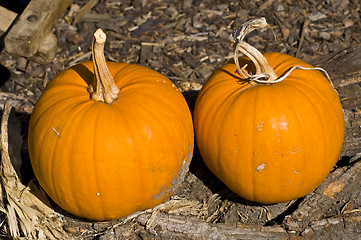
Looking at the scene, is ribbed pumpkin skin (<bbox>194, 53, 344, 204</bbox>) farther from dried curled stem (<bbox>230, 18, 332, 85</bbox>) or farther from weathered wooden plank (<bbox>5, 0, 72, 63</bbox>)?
weathered wooden plank (<bbox>5, 0, 72, 63</bbox>)

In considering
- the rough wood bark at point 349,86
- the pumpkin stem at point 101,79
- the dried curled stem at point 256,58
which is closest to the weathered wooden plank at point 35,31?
the pumpkin stem at point 101,79

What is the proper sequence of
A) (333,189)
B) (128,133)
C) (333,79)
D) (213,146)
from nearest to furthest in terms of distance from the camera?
(128,133) < (213,146) < (333,189) < (333,79)

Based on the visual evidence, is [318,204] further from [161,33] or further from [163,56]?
[161,33]

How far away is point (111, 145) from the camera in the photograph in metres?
2.81

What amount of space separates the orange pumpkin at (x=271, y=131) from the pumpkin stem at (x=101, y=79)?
61cm

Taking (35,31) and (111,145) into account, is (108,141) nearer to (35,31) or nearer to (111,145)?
(111,145)

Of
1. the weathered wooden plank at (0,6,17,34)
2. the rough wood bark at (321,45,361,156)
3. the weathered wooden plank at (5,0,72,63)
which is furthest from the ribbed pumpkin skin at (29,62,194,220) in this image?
the weathered wooden plank at (0,6,17,34)

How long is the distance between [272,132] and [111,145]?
3.14ft

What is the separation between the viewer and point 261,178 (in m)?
3.01

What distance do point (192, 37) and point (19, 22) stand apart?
1.91m

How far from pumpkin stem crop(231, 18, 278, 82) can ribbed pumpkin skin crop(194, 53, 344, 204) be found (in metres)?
0.07

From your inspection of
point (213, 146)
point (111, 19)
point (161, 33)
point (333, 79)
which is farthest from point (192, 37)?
point (213, 146)

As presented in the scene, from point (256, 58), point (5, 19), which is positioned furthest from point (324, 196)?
point (5, 19)

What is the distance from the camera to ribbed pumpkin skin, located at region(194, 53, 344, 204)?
114 inches
